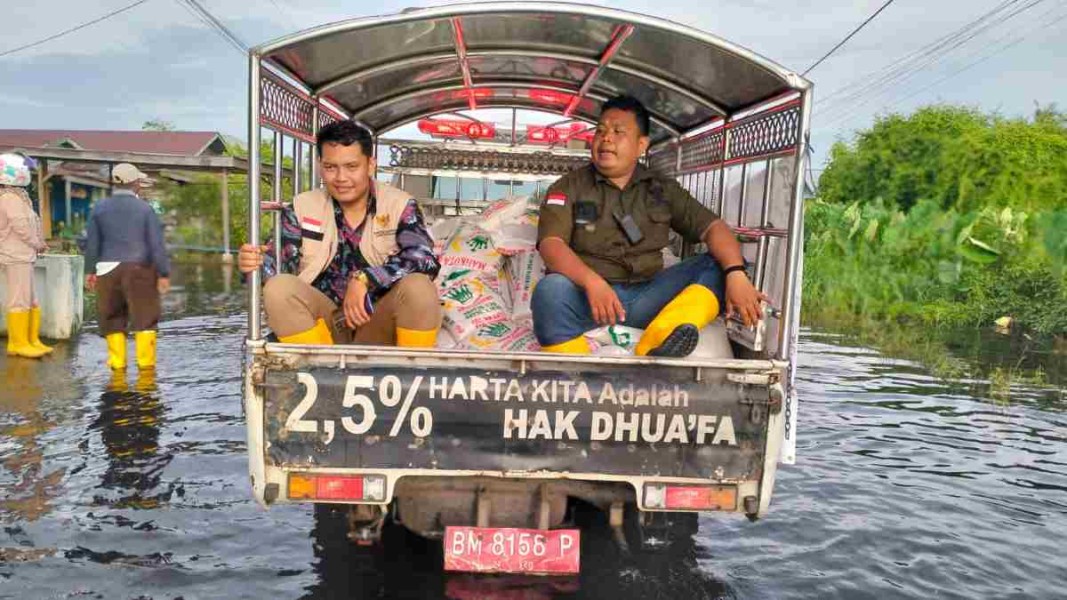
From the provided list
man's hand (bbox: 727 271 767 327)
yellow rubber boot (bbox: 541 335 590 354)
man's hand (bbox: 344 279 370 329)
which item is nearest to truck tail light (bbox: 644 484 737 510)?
yellow rubber boot (bbox: 541 335 590 354)

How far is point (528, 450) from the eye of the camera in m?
3.15

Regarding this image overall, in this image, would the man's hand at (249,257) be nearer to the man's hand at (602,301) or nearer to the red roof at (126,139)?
the man's hand at (602,301)

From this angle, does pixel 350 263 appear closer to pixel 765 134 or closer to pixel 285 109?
pixel 285 109

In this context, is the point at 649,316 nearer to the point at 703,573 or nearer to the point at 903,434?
the point at 703,573

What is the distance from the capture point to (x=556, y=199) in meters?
3.93

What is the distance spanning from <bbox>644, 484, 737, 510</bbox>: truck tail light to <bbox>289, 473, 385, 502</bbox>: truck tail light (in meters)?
1.05

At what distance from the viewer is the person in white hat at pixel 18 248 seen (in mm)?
8141

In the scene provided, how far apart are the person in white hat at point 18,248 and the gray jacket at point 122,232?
4.07 ft

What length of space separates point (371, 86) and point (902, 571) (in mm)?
4066

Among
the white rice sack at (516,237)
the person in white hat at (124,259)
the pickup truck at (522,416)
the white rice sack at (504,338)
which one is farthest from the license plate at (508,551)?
the person in white hat at (124,259)

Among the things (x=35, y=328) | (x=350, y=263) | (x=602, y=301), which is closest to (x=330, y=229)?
(x=350, y=263)

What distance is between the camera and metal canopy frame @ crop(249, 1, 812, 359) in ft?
10.6

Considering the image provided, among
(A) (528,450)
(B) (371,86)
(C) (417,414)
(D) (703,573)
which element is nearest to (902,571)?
(D) (703,573)

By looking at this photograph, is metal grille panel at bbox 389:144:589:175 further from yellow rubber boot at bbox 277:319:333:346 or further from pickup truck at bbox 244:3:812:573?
yellow rubber boot at bbox 277:319:333:346
